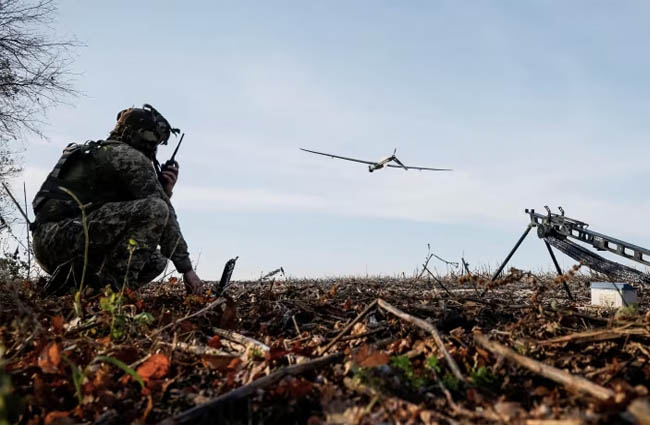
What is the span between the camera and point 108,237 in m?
5.70

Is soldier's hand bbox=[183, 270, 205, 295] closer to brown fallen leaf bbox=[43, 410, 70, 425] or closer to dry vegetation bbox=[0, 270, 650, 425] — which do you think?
dry vegetation bbox=[0, 270, 650, 425]

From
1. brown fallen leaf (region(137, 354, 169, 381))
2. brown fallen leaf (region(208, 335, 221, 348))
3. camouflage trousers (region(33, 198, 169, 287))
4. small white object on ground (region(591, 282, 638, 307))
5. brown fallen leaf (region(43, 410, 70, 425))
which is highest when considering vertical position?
camouflage trousers (region(33, 198, 169, 287))

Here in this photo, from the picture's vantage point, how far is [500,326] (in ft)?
11.2

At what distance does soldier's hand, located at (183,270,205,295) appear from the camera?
5475mm

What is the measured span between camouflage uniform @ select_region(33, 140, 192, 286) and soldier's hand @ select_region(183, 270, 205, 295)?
0.26 ft

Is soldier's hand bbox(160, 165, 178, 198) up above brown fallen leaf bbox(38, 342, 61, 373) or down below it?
above

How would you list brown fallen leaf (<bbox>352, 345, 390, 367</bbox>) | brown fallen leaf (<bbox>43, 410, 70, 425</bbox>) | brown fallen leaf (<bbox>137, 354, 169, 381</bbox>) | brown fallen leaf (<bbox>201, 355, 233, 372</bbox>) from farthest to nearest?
brown fallen leaf (<bbox>201, 355, 233, 372</bbox>), brown fallen leaf (<bbox>137, 354, 169, 381</bbox>), brown fallen leaf (<bbox>352, 345, 390, 367</bbox>), brown fallen leaf (<bbox>43, 410, 70, 425</bbox>)

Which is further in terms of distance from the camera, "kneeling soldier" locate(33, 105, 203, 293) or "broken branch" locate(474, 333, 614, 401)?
"kneeling soldier" locate(33, 105, 203, 293)

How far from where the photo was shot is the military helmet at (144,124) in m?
6.04

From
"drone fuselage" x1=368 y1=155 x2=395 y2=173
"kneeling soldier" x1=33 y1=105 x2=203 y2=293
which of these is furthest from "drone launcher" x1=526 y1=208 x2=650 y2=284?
"kneeling soldier" x1=33 y1=105 x2=203 y2=293

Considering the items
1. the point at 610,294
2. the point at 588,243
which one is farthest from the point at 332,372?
the point at 588,243

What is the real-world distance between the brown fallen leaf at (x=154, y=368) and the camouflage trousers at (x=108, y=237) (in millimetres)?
3179

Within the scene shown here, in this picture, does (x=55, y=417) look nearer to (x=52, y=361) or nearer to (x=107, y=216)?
(x=52, y=361)

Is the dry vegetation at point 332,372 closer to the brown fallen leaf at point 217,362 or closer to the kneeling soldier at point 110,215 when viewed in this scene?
the brown fallen leaf at point 217,362
